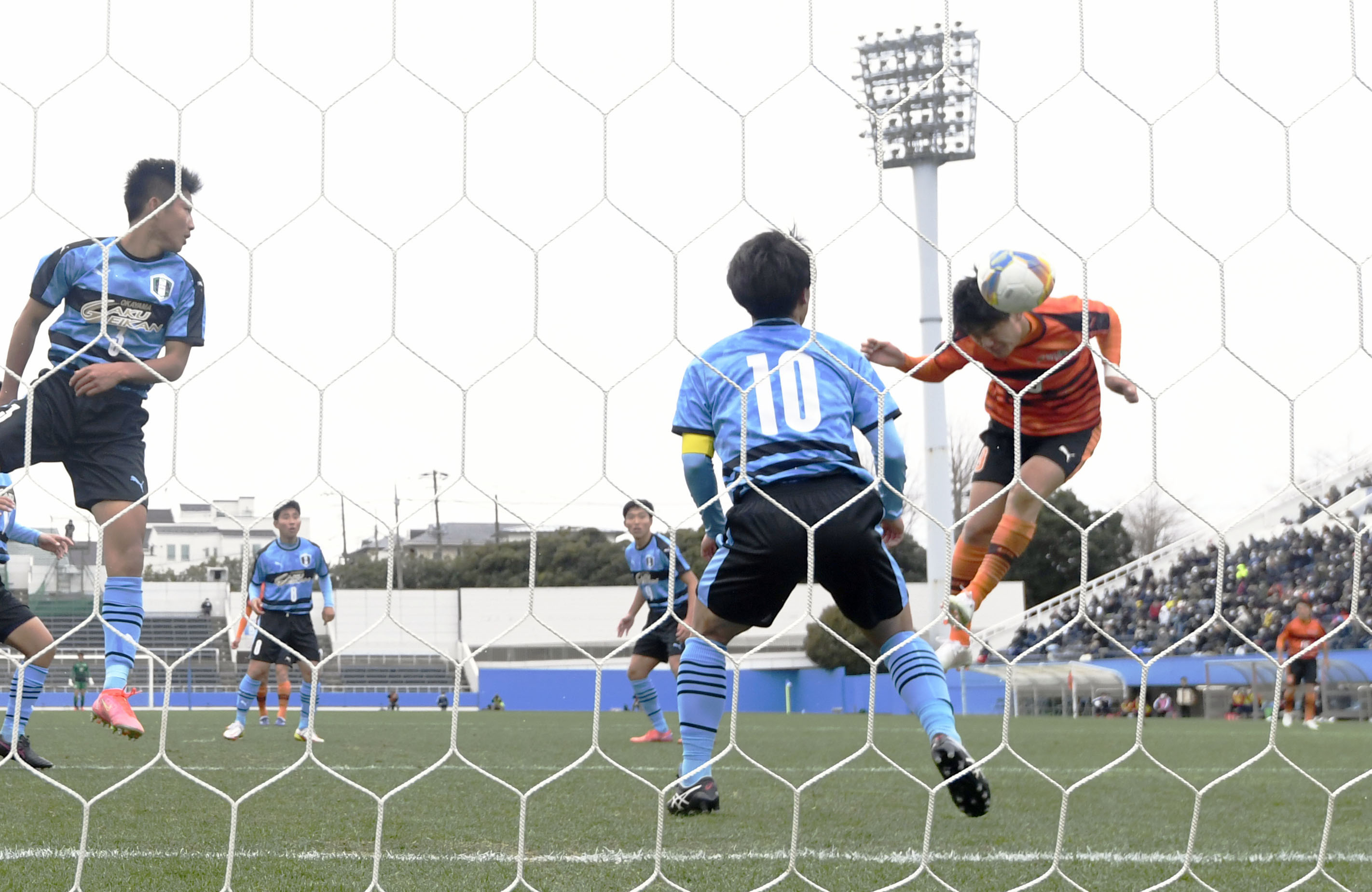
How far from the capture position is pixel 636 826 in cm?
334

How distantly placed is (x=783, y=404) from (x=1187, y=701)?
61.0 feet

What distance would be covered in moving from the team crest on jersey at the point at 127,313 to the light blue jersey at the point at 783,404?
54.8 inches

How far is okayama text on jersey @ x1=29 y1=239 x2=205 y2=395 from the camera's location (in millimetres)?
3273

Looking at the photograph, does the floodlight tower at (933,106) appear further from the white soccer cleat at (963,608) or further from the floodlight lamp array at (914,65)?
the white soccer cleat at (963,608)

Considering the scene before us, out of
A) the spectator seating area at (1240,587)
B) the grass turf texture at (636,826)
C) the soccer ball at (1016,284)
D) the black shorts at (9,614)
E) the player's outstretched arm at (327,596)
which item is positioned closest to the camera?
the grass turf texture at (636,826)

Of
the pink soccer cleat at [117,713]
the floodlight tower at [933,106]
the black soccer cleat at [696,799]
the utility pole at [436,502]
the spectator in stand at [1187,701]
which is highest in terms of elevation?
the floodlight tower at [933,106]

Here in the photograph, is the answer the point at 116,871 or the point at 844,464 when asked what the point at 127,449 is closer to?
the point at 116,871

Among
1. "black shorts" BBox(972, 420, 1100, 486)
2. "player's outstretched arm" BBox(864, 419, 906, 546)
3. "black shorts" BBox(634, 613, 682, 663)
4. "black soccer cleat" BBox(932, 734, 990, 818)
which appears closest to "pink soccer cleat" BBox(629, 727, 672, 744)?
"black shorts" BBox(634, 613, 682, 663)

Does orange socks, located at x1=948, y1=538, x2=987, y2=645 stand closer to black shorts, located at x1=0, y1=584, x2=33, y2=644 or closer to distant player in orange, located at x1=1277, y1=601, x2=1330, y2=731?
black shorts, located at x1=0, y1=584, x2=33, y2=644

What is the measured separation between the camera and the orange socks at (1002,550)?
12.1ft

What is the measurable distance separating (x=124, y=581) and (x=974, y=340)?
2.31 metres

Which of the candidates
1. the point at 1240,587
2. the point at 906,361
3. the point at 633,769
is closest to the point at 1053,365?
the point at 906,361

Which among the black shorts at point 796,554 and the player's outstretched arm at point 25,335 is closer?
the black shorts at point 796,554

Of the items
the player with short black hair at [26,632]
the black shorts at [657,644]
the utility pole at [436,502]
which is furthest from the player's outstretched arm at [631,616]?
the player with short black hair at [26,632]
